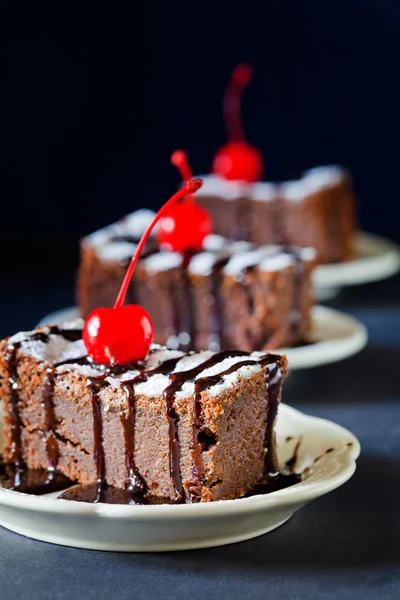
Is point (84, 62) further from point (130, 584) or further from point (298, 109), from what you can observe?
point (130, 584)

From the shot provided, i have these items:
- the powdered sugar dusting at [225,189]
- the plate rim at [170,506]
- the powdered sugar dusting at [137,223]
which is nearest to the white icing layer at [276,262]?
the powdered sugar dusting at [137,223]

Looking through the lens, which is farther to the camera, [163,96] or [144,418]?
[163,96]

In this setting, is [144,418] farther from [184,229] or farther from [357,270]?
[357,270]

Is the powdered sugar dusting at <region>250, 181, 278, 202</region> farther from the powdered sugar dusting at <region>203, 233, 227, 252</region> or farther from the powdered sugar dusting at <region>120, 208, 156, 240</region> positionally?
the powdered sugar dusting at <region>203, 233, 227, 252</region>

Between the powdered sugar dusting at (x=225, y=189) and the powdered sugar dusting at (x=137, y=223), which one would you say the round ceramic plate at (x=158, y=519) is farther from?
the powdered sugar dusting at (x=225, y=189)

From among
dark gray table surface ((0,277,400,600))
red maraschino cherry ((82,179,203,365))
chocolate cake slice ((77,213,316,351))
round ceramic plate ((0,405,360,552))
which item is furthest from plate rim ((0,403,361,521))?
chocolate cake slice ((77,213,316,351))

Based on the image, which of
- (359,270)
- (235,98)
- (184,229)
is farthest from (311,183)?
(184,229)
